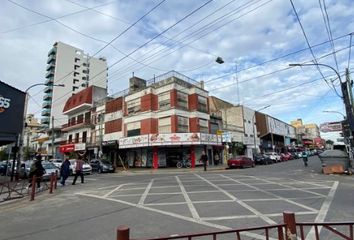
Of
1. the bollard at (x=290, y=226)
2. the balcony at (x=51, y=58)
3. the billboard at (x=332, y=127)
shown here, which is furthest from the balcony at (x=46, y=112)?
the bollard at (x=290, y=226)

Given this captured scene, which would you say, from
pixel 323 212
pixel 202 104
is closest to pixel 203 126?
pixel 202 104

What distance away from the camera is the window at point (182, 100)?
3700 cm

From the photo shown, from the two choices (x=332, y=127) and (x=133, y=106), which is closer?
(x=332, y=127)

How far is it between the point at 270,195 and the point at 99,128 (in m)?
37.8

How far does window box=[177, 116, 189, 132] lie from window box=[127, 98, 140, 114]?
6.36 meters

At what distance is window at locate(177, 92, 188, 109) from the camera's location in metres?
37.0

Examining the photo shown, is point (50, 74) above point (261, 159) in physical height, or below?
above

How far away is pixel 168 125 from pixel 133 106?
686cm

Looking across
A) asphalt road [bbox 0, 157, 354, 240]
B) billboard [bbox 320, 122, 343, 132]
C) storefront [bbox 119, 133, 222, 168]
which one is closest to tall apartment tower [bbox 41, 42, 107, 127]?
storefront [bbox 119, 133, 222, 168]

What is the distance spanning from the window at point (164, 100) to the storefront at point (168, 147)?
3.87m

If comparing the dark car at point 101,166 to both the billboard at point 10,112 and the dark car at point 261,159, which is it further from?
the dark car at point 261,159

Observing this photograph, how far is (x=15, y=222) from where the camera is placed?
27.8 ft

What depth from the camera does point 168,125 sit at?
36250 millimetres

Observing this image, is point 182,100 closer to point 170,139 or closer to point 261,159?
point 170,139
